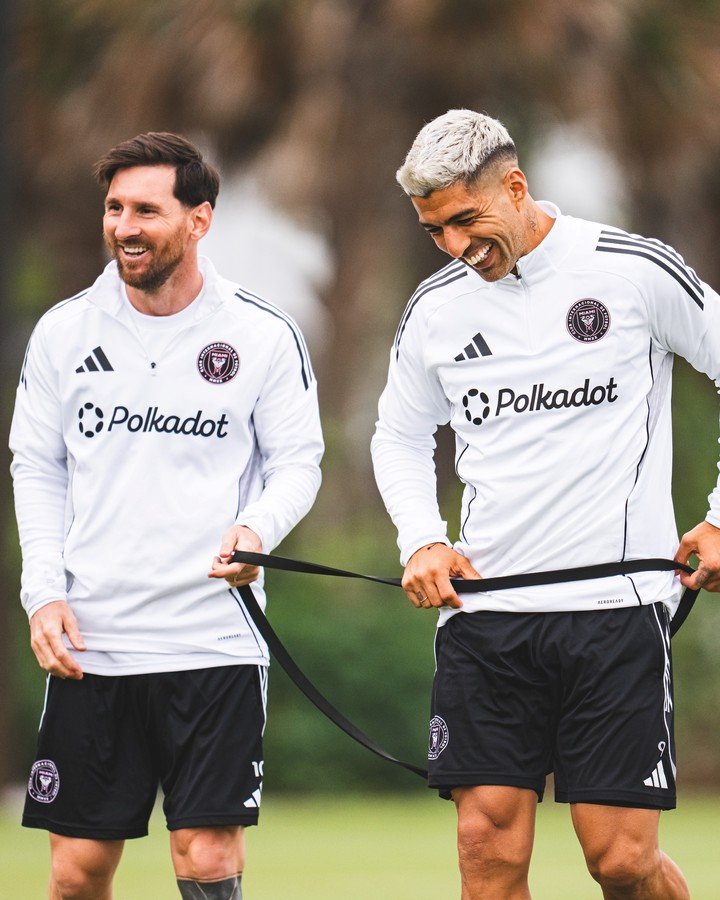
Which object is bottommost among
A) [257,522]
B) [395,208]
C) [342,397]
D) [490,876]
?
[490,876]

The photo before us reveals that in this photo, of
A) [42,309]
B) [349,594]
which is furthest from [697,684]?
[42,309]

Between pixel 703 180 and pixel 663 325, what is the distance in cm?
1490

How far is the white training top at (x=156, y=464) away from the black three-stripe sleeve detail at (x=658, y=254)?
1100mm

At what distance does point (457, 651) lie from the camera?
527 centimetres

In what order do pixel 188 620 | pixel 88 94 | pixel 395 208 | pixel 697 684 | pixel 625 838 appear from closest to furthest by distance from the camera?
pixel 625 838 < pixel 188 620 < pixel 697 684 < pixel 88 94 < pixel 395 208

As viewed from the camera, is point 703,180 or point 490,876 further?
point 703,180

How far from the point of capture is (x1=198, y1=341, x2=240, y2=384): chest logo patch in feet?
18.1

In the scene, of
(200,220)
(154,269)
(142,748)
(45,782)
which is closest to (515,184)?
(200,220)

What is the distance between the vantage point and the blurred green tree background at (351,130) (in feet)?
48.5

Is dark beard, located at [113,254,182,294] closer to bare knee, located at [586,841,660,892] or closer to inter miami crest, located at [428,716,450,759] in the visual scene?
inter miami crest, located at [428,716,450,759]

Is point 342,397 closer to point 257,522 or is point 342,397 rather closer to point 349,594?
point 349,594

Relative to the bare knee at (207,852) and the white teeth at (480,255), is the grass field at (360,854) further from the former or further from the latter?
the white teeth at (480,255)

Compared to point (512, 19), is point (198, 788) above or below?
below

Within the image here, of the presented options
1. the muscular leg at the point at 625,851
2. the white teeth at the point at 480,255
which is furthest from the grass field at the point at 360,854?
the white teeth at the point at 480,255
